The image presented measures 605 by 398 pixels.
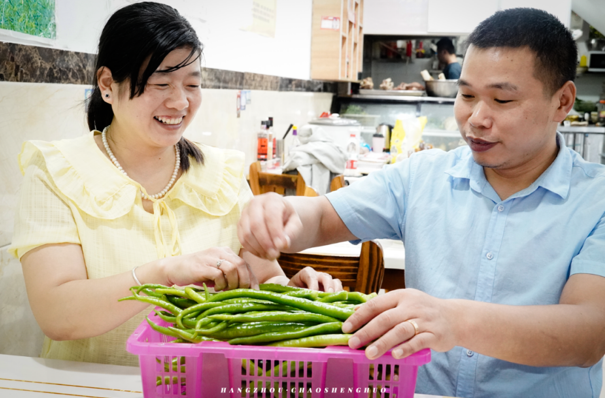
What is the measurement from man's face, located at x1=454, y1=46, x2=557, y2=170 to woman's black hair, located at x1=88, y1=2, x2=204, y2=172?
0.86m

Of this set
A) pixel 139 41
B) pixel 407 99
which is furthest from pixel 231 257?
pixel 407 99

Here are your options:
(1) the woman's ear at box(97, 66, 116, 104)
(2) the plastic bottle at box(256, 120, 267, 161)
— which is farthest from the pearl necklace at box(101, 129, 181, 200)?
(2) the plastic bottle at box(256, 120, 267, 161)

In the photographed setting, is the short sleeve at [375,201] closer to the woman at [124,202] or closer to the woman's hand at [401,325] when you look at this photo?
the woman at [124,202]

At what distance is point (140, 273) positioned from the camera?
1.37 meters

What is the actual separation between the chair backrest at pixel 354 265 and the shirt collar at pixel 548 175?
0.52 meters

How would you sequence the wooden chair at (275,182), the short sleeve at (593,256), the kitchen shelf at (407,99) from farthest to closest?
the kitchen shelf at (407,99), the wooden chair at (275,182), the short sleeve at (593,256)

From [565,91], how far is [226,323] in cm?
112

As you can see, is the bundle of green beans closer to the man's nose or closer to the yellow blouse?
the yellow blouse

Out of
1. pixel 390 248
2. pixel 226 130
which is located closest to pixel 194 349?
pixel 390 248

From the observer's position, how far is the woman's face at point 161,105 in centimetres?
164

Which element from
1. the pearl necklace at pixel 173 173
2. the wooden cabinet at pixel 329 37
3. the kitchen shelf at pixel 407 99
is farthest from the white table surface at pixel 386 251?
the kitchen shelf at pixel 407 99

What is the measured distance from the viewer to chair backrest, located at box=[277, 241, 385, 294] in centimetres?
206

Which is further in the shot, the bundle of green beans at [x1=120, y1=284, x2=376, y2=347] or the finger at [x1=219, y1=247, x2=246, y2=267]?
the finger at [x1=219, y1=247, x2=246, y2=267]

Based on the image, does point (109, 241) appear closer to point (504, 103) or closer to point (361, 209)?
point (361, 209)
